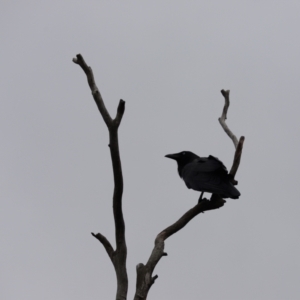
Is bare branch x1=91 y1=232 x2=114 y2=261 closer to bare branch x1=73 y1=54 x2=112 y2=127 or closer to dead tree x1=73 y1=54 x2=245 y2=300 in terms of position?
dead tree x1=73 y1=54 x2=245 y2=300

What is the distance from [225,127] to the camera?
7.89 metres

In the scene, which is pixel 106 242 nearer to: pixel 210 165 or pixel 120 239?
pixel 120 239

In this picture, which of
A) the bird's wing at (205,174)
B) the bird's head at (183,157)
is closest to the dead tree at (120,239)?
the bird's wing at (205,174)

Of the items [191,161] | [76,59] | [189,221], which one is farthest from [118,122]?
[191,161]

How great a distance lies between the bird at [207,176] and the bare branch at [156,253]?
0.80ft

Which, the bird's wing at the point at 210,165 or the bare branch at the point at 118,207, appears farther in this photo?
the bird's wing at the point at 210,165

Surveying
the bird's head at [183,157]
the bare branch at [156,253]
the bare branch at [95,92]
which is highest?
the bird's head at [183,157]

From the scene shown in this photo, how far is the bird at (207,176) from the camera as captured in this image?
670 cm

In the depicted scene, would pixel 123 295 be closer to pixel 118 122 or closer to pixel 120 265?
pixel 120 265

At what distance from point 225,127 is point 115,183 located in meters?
2.77

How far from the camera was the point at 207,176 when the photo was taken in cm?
729

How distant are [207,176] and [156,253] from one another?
1902 millimetres

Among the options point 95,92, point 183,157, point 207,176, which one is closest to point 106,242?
point 95,92

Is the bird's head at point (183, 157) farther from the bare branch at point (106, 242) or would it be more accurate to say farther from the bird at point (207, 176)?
the bare branch at point (106, 242)
